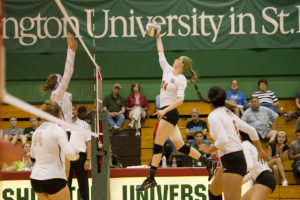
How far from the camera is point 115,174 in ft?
26.2

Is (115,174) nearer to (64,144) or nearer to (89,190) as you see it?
(89,190)

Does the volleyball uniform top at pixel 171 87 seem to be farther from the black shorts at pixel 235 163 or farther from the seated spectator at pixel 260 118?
the seated spectator at pixel 260 118

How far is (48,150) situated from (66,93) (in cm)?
82

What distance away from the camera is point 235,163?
541 centimetres

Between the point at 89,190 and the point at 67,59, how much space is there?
9.94 ft

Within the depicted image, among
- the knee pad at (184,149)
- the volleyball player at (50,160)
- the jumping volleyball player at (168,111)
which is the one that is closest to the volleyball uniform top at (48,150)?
the volleyball player at (50,160)

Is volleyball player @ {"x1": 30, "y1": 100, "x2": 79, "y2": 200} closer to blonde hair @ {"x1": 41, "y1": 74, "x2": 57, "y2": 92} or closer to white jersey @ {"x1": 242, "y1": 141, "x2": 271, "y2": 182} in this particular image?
blonde hair @ {"x1": 41, "y1": 74, "x2": 57, "y2": 92}

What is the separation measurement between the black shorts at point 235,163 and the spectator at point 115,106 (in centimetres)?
686

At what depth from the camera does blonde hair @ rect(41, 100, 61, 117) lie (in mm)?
5138

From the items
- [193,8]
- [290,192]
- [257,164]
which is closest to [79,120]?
[257,164]

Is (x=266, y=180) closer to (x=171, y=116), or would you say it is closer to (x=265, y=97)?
(x=171, y=116)

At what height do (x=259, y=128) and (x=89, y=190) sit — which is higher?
(x=259, y=128)

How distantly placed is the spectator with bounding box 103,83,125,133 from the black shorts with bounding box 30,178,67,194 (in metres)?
6.61

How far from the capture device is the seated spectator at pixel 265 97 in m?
12.1
